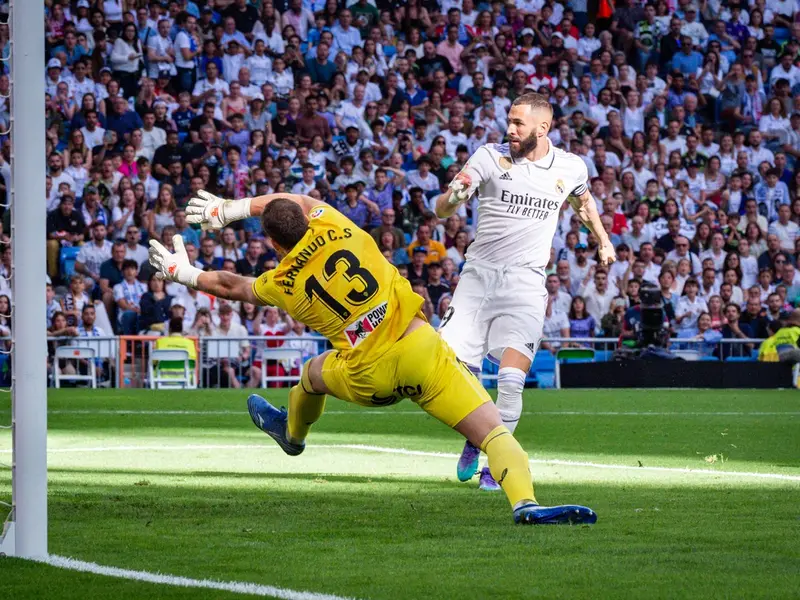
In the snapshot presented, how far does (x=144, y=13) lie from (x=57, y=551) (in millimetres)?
19253

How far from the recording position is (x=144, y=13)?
79.6 ft

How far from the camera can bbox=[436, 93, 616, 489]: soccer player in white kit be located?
9.57 metres

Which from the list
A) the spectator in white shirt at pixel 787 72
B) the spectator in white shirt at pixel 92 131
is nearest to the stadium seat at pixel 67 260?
the spectator in white shirt at pixel 92 131

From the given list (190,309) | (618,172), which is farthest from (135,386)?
(618,172)

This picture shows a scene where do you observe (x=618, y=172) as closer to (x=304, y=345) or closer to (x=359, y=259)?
(x=304, y=345)

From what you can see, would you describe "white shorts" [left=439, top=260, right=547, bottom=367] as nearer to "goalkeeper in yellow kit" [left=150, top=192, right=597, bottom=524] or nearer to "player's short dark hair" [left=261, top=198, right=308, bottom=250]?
"goalkeeper in yellow kit" [left=150, top=192, right=597, bottom=524]

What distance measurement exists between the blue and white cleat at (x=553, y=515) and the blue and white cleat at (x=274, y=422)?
1959 mm

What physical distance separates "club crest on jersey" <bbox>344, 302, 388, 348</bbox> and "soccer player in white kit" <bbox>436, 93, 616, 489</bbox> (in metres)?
2.31

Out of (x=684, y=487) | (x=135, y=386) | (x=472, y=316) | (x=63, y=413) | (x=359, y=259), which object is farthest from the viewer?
(x=135, y=386)

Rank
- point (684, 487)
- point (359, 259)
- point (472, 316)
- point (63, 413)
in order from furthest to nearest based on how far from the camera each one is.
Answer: point (63, 413), point (472, 316), point (684, 487), point (359, 259)

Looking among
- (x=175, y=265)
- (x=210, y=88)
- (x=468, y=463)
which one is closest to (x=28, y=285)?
(x=175, y=265)

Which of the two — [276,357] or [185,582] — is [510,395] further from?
[276,357]

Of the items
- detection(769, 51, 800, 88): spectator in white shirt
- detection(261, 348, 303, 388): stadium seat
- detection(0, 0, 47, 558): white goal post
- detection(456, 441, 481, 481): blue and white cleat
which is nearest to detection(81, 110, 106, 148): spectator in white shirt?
detection(261, 348, 303, 388): stadium seat

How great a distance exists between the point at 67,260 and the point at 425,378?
15453 millimetres
